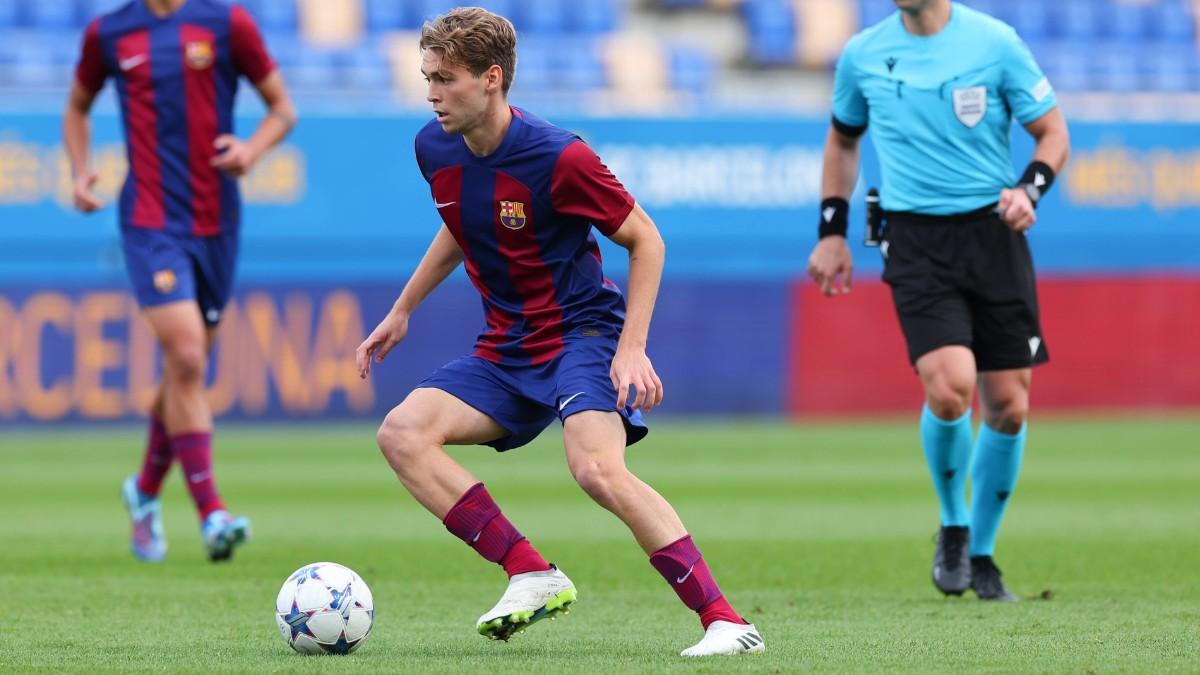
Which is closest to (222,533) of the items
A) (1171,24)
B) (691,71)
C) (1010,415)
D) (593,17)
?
(1010,415)

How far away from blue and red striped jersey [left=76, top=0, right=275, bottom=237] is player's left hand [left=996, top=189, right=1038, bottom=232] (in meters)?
3.24

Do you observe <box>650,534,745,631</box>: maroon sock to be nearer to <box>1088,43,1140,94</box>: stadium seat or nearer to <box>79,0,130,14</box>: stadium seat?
<box>79,0,130,14</box>: stadium seat

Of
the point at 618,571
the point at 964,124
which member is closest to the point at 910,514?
the point at 618,571

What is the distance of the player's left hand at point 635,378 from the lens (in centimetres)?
453

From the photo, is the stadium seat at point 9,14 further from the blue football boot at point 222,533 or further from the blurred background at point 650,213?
the blue football boot at point 222,533

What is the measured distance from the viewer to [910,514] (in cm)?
948

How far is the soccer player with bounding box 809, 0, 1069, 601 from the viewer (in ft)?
20.1

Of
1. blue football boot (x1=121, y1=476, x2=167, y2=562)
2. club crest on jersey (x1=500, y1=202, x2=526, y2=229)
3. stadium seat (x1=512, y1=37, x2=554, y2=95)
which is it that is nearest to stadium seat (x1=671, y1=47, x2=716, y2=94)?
stadium seat (x1=512, y1=37, x2=554, y2=95)

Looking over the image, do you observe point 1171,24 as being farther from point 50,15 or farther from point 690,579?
point 690,579

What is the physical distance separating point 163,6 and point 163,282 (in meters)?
1.15

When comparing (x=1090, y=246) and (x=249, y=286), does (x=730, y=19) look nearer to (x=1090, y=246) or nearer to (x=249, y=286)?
(x=1090, y=246)

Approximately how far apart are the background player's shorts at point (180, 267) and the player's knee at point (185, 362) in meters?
0.19

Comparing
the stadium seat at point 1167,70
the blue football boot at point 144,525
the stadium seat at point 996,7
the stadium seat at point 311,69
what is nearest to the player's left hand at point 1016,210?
the blue football boot at point 144,525

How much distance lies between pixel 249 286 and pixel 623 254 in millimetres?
3535
